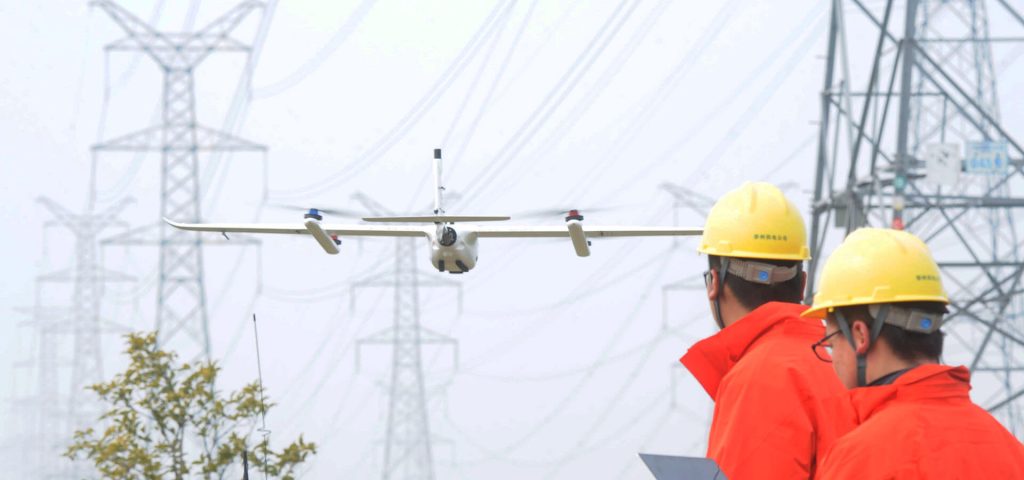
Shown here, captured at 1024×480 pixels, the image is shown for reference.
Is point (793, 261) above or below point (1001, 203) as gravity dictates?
below

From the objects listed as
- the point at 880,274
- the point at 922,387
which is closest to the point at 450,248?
the point at 880,274

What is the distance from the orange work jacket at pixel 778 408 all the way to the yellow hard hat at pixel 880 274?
48 centimetres

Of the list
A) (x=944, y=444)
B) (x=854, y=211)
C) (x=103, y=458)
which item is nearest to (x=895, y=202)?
(x=854, y=211)

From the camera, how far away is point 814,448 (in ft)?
16.0

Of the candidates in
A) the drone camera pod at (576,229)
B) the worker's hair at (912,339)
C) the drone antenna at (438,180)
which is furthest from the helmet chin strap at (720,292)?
the drone camera pod at (576,229)

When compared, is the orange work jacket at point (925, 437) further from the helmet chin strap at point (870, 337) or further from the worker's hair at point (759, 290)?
the worker's hair at point (759, 290)

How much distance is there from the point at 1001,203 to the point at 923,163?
200 cm

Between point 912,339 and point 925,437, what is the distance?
484 mm

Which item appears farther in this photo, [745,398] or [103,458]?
[103,458]

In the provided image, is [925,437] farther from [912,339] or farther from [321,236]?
[321,236]

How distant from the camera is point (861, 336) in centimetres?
417

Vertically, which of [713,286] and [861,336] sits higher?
[713,286]

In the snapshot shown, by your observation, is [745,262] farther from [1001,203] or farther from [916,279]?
[1001,203]

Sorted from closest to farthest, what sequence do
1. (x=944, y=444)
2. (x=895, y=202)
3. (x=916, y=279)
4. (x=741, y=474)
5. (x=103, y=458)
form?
(x=944, y=444)
(x=916, y=279)
(x=741, y=474)
(x=103, y=458)
(x=895, y=202)
